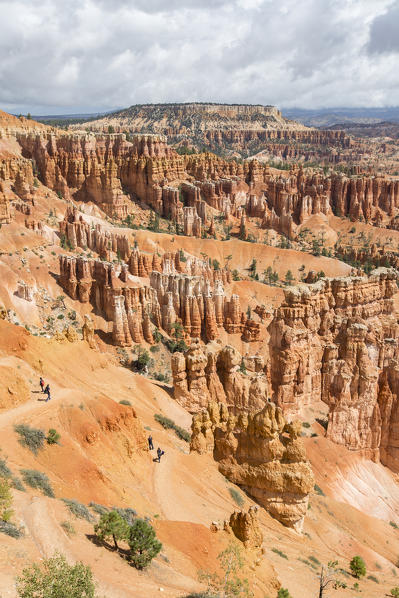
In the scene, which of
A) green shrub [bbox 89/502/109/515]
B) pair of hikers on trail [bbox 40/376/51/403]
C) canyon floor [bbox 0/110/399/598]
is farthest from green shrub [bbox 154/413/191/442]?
green shrub [bbox 89/502/109/515]

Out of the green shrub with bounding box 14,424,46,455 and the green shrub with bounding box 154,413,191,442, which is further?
the green shrub with bounding box 154,413,191,442

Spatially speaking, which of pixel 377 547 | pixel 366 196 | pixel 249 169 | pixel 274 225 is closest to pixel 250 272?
pixel 274 225

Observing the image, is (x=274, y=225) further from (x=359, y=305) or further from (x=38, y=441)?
(x=38, y=441)

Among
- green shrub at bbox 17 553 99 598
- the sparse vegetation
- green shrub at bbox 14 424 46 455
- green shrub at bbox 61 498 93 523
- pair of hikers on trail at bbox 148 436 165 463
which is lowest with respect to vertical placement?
pair of hikers on trail at bbox 148 436 165 463

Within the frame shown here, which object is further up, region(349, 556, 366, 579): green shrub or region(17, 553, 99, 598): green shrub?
region(17, 553, 99, 598): green shrub

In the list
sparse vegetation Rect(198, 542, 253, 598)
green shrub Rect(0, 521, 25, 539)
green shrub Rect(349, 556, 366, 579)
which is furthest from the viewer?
green shrub Rect(349, 556, 366, 579)

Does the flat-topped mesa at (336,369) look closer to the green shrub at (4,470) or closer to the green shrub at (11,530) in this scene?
the green shrub at (4,470)

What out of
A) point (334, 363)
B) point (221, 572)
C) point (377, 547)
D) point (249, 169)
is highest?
point (249, 169)

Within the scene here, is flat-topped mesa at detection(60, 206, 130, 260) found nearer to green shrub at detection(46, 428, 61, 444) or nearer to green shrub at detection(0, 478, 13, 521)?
green shrub at detection(46, 428, 61, 444)

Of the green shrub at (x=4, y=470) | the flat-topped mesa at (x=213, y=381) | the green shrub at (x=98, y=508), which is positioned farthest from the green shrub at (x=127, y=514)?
the flat-topped mesa at (x=213, y=381)
